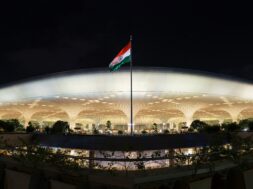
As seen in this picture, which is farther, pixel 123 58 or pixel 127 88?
A: pixel 127 88

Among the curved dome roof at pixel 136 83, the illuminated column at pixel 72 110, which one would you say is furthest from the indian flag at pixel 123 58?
the illuminated column at pixel 72 110

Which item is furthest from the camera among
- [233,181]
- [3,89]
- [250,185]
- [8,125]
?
[3,89]

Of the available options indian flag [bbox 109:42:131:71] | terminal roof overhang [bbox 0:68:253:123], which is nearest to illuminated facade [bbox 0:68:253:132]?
terminal roof overhang [bbox 0:68:253:123]

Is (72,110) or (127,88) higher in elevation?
(127,88)

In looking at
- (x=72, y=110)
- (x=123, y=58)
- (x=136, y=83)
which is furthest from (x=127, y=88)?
(x=72, y=110)

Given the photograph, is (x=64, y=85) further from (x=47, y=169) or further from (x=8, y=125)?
(x=47, y=169)

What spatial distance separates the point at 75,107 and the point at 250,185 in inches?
1623

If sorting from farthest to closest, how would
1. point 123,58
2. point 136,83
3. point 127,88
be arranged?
point 127,88, point 136,83, point 123,58

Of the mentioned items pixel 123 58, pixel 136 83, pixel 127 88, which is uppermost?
pixel 136 83

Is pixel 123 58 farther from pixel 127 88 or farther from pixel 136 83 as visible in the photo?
pixel 127 88

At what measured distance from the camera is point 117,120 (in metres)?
77.0

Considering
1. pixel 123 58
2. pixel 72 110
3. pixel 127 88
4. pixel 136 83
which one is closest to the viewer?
pixel 123 58

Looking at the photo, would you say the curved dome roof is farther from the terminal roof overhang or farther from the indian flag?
the indian flag

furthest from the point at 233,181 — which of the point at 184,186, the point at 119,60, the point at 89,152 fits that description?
the point at 119,60
